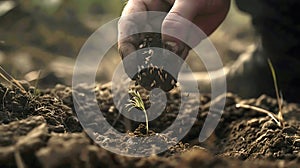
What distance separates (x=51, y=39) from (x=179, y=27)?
6.16ft

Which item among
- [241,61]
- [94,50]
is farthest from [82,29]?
[241,61]

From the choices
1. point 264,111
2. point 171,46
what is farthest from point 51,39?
point 171,46

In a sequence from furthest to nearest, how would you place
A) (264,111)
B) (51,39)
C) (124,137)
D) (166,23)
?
(51,39) → (264,111) → (124,137) → (166,23)

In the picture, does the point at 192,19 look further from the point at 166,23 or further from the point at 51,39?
the point at 51,39

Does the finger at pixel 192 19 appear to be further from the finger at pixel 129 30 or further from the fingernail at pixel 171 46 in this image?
the finger at pixel 129 30

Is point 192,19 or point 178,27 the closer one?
point 178,27

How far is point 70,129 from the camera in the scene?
1.54 metres

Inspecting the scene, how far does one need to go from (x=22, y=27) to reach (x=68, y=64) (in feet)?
1.15

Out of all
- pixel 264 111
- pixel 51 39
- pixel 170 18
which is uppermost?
pixel 170 18

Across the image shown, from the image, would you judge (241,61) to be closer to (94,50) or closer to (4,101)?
(94,50)

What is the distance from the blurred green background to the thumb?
1.24 m

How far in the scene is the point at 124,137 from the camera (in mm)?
→ 1500

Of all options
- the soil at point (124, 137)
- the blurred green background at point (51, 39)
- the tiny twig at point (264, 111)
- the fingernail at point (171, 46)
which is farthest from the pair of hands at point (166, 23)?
the blurred green background at point (51, 39)

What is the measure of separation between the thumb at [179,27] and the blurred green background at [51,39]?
124 cm
